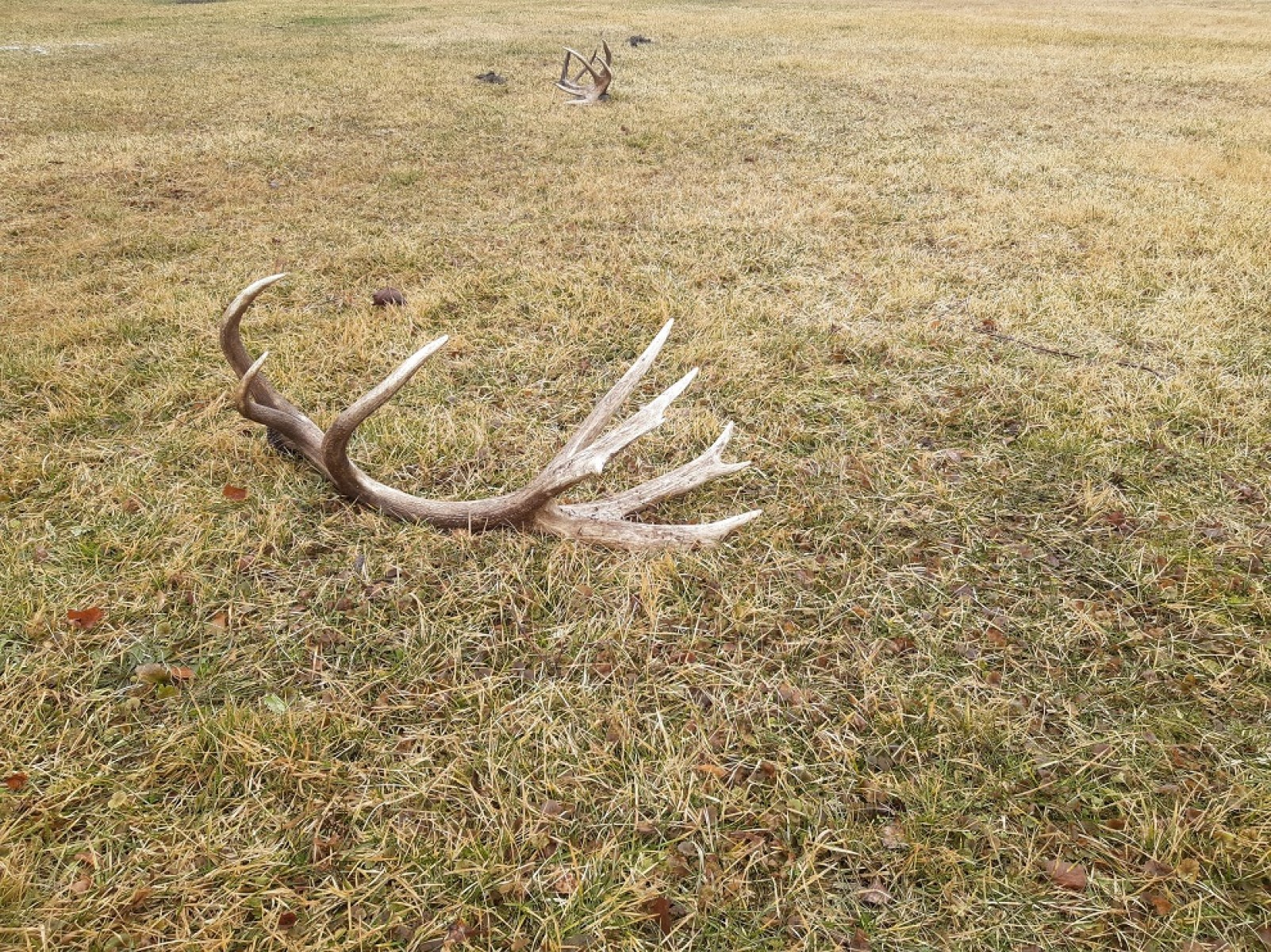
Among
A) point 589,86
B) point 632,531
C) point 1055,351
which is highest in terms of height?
point 589,86

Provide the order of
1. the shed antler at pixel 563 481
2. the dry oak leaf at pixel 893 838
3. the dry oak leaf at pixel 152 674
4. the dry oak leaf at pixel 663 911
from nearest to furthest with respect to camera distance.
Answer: the dry oak leaf at pixel 663 911 → the dry oak leaf at pixel 893 838 → the dry oak leaf at pixel 152 674 → the shed antler at pixel 563 481

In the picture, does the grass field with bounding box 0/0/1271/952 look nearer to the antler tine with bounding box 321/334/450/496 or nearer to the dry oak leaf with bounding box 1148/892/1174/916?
the dry oak leaf with bounding box 1148/892/1174/916

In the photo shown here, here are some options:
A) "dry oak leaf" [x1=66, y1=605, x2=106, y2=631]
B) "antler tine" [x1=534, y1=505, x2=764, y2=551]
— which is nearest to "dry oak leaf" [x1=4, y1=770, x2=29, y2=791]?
"dry oak leaf" [x1=66, y1=605, x2=106, y2=631]

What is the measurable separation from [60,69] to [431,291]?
49.5 feet

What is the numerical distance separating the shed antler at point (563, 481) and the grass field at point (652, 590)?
10 centimetres

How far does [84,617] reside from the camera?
2.63 meters

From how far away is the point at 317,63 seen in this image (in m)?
15.3

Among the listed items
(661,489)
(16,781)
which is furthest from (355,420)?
(16,781)

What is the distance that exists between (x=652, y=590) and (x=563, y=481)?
1.99 feet

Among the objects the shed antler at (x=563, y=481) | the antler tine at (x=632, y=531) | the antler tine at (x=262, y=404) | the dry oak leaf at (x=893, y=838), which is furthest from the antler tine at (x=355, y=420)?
the dry oak leaf at (x=893, y=838)

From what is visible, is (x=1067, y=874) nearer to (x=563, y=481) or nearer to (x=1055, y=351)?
(x=563, y=481)

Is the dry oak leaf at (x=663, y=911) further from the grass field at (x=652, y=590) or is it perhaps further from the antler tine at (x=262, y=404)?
the antler tine at (x=262, y=404)

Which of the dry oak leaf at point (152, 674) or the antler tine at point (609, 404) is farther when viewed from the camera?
the antler tine at point (609, 404)

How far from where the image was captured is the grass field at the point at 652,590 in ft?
6.43
